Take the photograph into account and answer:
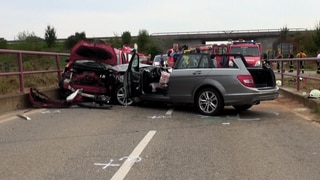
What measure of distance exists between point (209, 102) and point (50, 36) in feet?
248

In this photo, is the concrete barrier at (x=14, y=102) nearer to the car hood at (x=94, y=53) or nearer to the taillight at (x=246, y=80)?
the car hood at (x=94, y=53)

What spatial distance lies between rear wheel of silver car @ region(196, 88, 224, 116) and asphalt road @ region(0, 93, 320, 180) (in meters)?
0.22

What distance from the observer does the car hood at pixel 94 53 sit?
13961mm

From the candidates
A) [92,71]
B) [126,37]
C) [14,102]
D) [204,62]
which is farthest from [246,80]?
[126,37]

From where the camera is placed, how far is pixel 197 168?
5.77 metres

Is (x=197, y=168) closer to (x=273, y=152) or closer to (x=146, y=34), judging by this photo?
(x=273, y=152)

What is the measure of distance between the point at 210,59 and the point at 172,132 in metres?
3.19

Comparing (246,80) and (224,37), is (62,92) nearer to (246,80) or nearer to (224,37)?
(246,80)

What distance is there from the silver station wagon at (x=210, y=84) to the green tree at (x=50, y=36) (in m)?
73.0

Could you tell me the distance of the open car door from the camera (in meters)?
12.1

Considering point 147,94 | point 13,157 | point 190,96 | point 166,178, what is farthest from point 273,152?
point 147,94

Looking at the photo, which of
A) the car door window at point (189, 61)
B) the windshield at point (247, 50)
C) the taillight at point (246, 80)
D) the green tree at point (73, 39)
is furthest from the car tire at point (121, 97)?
the green tree at point (73, 39)

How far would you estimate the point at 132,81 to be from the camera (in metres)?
12.2

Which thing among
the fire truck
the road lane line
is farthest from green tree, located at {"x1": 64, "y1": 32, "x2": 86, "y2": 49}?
the road lane line
